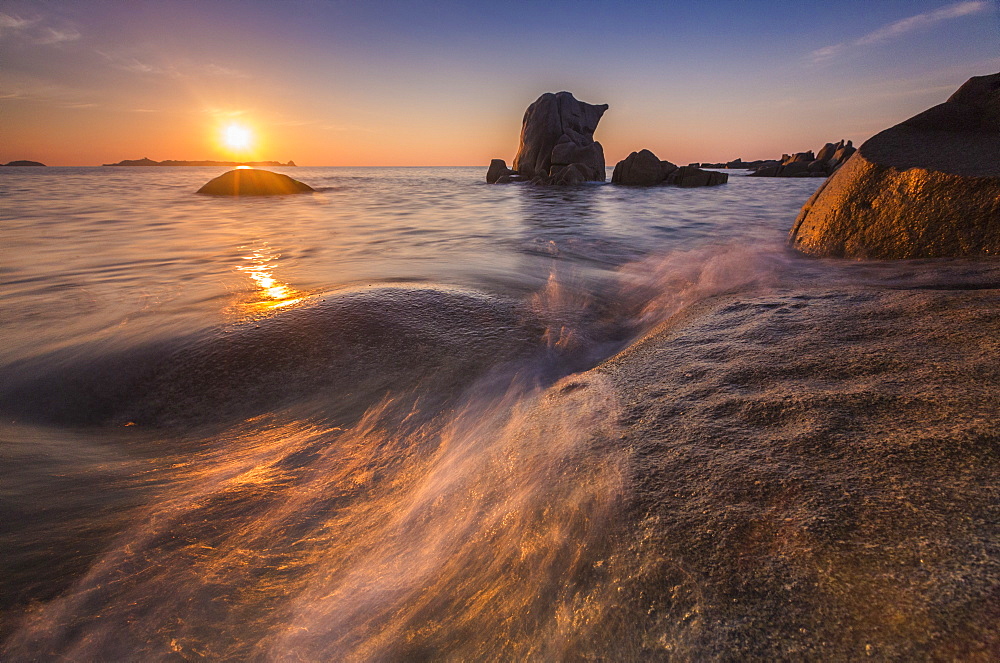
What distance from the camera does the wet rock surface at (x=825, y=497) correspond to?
2.50 feet

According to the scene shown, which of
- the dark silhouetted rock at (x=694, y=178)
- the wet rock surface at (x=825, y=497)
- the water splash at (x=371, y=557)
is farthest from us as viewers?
the dark silhouetted rock at (x=694, y=178)

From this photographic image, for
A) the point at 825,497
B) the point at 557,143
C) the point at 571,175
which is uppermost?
the point at 557,143

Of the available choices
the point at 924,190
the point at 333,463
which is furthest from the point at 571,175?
the point at 333,463

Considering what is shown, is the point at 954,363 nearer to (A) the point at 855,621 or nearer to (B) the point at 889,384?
(B) the point at 889,384

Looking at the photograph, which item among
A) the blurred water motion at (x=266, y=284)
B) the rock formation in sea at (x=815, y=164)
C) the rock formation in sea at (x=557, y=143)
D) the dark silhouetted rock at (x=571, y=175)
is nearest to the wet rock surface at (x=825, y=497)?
the blurred water motion at (x=266, y=284)

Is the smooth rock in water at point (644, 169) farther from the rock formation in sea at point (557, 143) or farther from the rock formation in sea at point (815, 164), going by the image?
the rock formation in sea at point (815, 164)

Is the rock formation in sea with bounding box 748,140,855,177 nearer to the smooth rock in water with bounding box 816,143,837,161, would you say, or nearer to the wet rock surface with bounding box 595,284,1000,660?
the smooth rock in water with bounding box 816,143,837,161

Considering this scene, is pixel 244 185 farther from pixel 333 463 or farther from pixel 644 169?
pixel 644 169

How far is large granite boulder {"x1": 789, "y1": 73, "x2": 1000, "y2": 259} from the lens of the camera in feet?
10.4

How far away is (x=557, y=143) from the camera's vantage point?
37438mm

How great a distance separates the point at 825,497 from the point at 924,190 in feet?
13.0

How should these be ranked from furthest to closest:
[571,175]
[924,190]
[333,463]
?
[571,175], [924,190], [333,463]

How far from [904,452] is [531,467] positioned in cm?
105

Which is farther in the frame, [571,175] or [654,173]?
[571,175]
